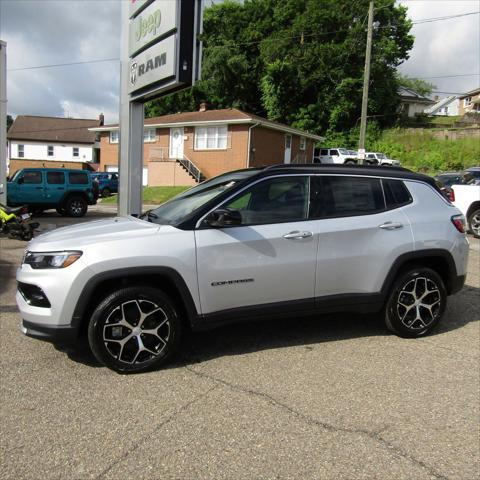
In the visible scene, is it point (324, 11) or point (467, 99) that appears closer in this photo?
point (324, 11)

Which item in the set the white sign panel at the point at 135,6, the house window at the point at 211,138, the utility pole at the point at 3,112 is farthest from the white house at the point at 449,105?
the white sign panel at the point at 135,6

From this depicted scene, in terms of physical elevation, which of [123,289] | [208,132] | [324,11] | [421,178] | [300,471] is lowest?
[300,471]

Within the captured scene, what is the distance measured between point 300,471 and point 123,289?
1917mm

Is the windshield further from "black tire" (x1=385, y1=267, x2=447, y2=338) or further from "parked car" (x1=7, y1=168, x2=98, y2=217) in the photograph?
"parked car" (x1=7, y1=168, x2=98, y2=217)

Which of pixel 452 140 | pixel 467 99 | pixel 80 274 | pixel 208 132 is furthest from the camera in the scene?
pixel 467 99

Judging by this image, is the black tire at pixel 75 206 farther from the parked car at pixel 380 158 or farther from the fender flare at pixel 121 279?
the parked car at pixel 380 158

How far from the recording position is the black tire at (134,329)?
12.3 ft

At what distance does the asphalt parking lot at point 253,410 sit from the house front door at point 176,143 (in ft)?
96.0

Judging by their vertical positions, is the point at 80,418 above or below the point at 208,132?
below

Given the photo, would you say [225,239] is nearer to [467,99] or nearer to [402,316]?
[402,316]

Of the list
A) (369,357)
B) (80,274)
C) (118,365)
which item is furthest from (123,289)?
(369,357)

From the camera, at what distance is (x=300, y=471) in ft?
8.75

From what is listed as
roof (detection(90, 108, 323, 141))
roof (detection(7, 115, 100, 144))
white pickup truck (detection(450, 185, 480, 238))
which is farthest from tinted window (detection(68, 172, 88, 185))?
roof (detection(7, 115, 100, 144))

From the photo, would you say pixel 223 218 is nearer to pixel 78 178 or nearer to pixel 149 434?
pixel 149 434
